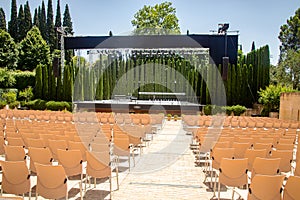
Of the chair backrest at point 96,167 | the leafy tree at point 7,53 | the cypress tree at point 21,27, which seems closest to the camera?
the chair backrest at point 96,167

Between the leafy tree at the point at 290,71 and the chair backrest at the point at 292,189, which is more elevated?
the leafy tree at the point at 290,71

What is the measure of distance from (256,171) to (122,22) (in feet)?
99.5

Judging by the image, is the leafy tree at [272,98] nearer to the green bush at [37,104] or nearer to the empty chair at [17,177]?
the green bush at [37,104]

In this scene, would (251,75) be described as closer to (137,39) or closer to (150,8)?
(137,39)

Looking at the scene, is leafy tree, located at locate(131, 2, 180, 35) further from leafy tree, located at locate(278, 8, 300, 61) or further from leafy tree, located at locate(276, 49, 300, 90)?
leafy tree, located at locate(276, 49, 300, 90)

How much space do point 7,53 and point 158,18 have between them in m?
16.8

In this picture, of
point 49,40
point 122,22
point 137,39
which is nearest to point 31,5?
point 49,40

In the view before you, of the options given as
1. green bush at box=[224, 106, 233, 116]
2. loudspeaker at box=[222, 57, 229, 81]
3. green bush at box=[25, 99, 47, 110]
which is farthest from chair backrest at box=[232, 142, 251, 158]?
green bush at box=[25, 99, 47, 110]

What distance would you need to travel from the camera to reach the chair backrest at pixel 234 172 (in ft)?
13.0

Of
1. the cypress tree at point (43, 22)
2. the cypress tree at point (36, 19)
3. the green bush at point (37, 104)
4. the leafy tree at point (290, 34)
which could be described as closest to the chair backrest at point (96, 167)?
the green bush at point (37, 104)

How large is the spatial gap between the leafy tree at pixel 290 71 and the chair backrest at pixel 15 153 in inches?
790

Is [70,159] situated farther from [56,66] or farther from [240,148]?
[56,66]

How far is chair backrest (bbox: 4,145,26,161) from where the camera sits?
4586mm

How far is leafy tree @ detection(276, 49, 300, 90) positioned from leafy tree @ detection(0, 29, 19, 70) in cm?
2685
